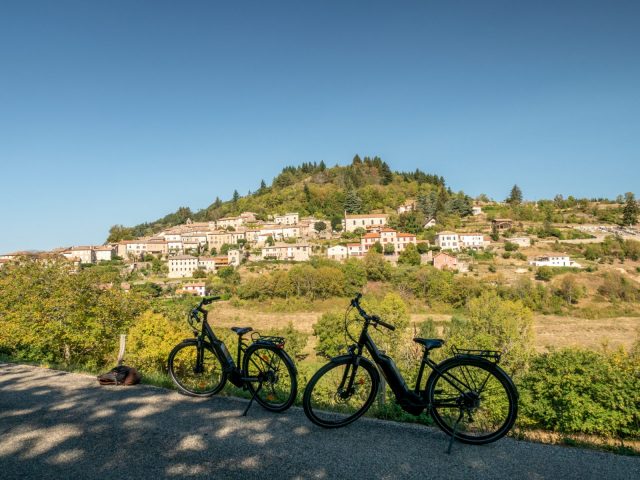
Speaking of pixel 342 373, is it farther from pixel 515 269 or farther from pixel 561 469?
pixel 515 269

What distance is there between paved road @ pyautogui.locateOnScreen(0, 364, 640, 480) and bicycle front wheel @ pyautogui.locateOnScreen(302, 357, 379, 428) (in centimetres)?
16

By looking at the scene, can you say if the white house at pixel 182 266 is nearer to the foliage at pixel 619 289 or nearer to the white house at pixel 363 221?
the white house at pixel 363 221

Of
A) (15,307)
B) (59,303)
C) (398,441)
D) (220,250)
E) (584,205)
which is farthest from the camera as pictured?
(584,205)

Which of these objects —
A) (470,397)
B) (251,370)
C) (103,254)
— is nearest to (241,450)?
(251,370)

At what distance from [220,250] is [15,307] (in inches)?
3277

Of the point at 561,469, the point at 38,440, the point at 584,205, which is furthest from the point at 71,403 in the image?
the point at 584,205

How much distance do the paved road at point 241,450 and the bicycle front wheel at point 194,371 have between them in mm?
548

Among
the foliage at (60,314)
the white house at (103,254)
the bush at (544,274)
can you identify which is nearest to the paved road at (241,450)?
the foliage at (60,314)

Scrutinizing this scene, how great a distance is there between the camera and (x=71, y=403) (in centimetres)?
536

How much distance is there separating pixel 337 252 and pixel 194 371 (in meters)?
79.7

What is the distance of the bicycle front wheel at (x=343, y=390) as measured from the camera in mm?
4352

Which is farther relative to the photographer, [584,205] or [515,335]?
[584,205]

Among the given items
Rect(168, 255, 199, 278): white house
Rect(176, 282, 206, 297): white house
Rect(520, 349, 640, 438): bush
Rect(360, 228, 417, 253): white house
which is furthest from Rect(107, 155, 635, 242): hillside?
Rect(520, 349, 640, 438): bush

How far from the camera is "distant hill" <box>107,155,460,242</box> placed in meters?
→ 119
